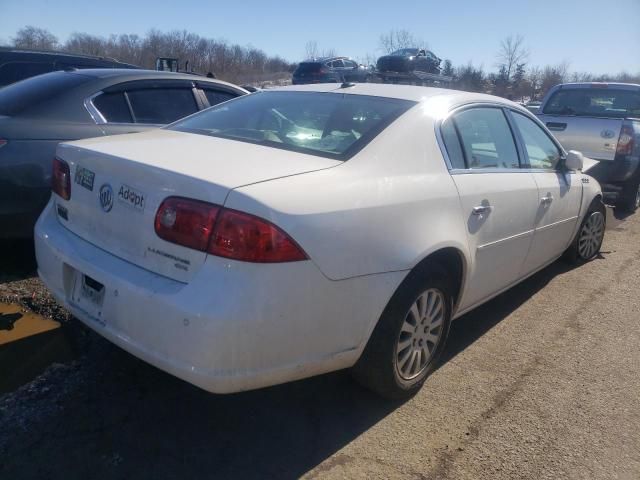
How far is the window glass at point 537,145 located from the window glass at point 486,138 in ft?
0.84

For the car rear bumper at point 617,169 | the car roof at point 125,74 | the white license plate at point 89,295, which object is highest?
the car roof at point 125,74

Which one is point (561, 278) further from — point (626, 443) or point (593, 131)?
point (593, 131)

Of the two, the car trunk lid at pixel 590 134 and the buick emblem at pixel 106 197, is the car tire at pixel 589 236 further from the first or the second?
the buick emblem at pixel 106 197

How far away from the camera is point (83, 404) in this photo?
2.68m

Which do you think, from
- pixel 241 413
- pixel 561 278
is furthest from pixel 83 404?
pixel 561 278

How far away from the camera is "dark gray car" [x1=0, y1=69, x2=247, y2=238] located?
148 inches

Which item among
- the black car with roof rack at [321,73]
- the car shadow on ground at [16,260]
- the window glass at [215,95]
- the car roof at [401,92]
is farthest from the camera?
the black car with roof rack at [321,73]

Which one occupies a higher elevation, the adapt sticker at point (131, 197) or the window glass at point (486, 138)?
the window glass at point (486, 138)

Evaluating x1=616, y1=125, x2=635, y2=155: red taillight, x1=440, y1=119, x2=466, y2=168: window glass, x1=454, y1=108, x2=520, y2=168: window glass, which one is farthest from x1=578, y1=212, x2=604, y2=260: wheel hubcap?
x1=440, y1=119, x2=466, y2=168: window glass

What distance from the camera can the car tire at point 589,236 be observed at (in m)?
5.10

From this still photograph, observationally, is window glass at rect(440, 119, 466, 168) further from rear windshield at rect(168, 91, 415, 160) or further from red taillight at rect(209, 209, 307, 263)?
red taillight at rect(209, 209, 307, 263)

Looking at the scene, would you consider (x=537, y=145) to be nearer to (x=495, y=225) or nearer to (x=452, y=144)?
(x=495, y=225)

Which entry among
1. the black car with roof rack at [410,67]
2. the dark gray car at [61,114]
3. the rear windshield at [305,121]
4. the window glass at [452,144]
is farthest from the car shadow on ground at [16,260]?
the black car with roof rack at [410,67]

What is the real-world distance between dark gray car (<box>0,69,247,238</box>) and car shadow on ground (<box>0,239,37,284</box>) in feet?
1.09
